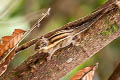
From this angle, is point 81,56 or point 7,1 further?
point 7,1

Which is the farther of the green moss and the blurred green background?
the blurred green background

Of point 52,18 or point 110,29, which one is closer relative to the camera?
point 110,29

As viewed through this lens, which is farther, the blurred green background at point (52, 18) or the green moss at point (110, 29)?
the blurred green background at point (52, 18)

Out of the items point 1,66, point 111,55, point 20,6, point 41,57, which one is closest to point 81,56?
point 41,57

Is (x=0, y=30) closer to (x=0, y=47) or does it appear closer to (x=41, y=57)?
(x=0, y=47)

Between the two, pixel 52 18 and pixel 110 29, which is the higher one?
pixel 52 18

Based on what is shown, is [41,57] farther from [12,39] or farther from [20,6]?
[20,6]

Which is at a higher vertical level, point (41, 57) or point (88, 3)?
point (88, 3)

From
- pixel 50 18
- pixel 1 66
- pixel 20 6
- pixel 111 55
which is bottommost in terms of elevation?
pixel 111 55
